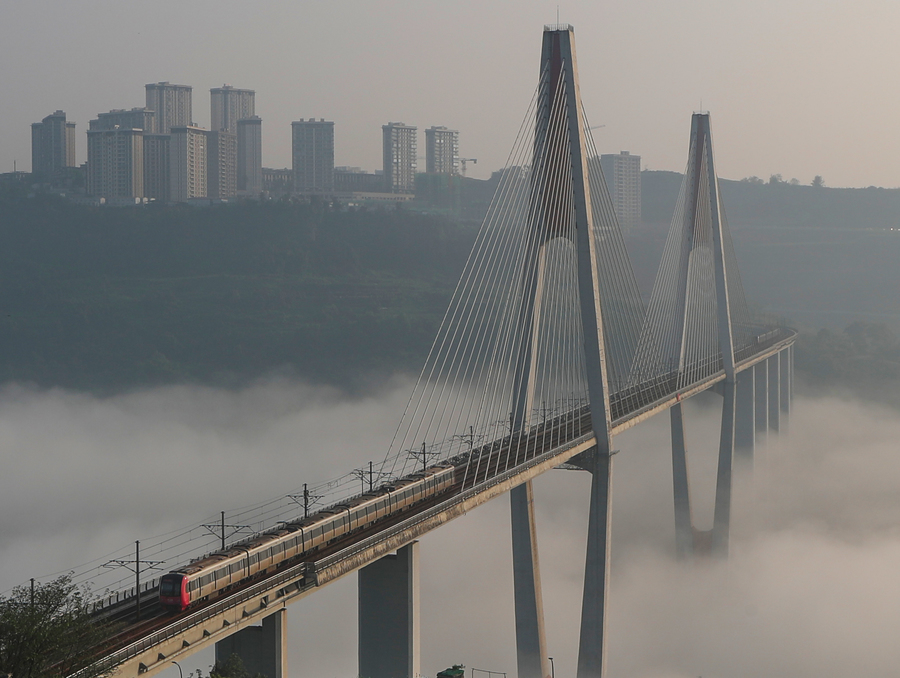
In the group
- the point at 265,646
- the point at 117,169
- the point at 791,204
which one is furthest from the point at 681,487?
the point at 117,169

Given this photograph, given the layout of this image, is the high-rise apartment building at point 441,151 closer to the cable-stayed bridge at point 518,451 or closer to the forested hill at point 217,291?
the forested hill at point 217,291

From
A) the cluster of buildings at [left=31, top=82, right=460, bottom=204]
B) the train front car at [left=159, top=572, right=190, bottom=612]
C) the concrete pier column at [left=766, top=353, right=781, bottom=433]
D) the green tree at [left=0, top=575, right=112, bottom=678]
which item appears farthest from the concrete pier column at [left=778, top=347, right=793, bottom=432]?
the cluster of buildings at [left=31, top=82, right=460, bottom=204]

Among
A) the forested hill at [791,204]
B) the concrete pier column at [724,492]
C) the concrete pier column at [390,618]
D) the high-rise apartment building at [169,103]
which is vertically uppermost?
the high-rise apartment building at [169,103]

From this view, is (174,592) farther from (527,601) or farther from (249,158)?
(249,158)

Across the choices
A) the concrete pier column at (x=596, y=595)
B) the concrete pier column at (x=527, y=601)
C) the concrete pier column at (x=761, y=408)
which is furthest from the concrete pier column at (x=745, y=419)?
the concrete pier column at (x=527, y=601)

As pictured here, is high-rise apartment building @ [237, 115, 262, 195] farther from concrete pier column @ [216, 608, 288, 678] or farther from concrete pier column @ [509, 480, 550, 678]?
concrete pier column @ [216, 608, 288, 678]
